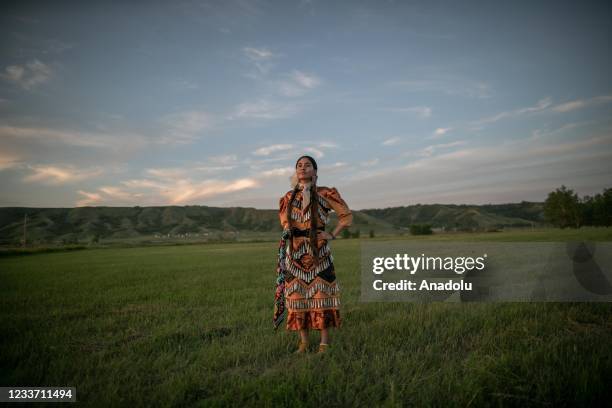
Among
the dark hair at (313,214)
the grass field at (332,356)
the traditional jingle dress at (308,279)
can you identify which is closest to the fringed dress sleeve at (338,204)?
the traditional jingle dress at (308,279)

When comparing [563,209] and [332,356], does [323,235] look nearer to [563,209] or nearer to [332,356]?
[332,356]

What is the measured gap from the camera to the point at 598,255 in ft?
45.5

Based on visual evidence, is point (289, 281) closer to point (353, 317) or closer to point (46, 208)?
point (353, 317)

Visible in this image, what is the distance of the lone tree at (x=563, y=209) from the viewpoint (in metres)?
Answer: 86.6

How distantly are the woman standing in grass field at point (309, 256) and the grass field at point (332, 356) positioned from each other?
497mm

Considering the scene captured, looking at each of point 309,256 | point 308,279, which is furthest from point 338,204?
point 308,279

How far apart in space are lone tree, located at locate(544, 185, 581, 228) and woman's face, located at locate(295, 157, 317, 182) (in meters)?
106

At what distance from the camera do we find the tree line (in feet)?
266

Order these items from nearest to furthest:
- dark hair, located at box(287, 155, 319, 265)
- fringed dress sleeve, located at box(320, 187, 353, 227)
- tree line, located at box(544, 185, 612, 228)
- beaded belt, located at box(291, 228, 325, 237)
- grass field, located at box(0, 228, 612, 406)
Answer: grass field, located at box(0, 228, 612, 406)
dark hair, located at box(287, 155, 319, 265)
beaded belt, located at box(291, 228, 325, 237)
fringed dress sleeve, located at box(320, 187, 353, 227)
tree line, located at box(544, 185, 612, 228)

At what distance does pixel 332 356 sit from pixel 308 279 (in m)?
1.12

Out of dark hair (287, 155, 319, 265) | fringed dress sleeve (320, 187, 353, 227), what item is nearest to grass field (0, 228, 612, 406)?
dark hair (287, 155, 319, 265)

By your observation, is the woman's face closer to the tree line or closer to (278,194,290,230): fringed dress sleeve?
(278,194,290,230): fringed dress sleeve

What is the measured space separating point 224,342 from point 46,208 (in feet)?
782

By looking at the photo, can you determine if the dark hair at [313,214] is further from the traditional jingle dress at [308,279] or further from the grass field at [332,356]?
the grass field at [332,356]
